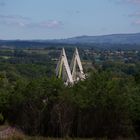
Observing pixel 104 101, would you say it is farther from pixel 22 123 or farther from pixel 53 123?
pixel 22 123

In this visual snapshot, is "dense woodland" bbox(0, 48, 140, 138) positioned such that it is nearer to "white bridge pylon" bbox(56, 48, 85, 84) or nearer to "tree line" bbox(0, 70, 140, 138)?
"tree line" bbox(0, 70, 140, 138)

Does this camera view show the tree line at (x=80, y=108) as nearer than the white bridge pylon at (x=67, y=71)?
Yes

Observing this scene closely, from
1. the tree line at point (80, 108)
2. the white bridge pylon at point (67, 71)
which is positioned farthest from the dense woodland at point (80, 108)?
the white bridge pylon at point (67, 71)

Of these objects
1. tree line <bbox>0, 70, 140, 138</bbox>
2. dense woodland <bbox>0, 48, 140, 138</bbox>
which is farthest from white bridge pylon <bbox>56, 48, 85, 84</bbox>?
tree line <bbox>0, 70, 140, 138</bbox>

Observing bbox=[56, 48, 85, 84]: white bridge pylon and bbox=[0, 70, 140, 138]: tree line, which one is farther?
bbox=[56, 48, 85, 84]: white bridge pylon

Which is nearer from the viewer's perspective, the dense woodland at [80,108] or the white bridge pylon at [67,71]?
the dense woodland at [80,108]

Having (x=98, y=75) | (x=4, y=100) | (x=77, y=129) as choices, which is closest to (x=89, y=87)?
(x=98, y=75)

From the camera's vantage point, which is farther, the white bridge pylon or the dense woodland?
the white bridge pylon

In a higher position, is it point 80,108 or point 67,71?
point 67,71

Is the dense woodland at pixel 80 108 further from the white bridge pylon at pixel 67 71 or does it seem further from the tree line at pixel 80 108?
the white bridge pylon at pixel 67 71

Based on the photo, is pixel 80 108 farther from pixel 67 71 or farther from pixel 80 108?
pixel 67 71

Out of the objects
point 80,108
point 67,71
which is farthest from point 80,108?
point 67,71
